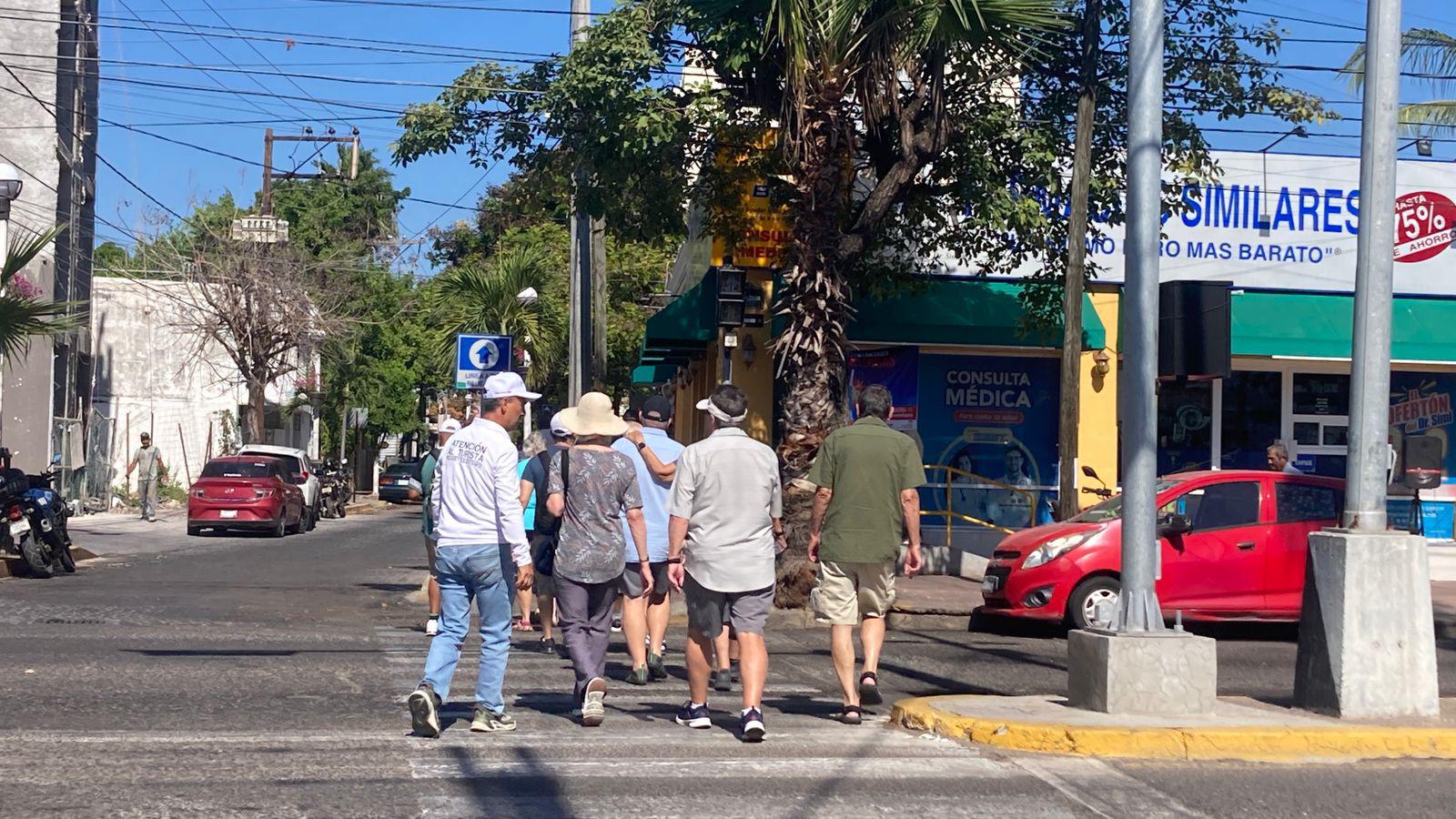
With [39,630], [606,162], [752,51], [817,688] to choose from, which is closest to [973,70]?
[752,51]

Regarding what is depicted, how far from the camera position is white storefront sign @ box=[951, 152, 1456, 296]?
21609 millimetres

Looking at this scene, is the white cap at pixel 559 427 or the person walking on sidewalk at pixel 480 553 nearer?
the person walking on sidewalk at pixel 480 553

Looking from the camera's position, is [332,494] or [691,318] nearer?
[691,318]

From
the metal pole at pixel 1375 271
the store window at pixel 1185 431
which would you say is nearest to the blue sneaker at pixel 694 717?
the metal pole at pixel 1375 271

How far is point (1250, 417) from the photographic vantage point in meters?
22.0

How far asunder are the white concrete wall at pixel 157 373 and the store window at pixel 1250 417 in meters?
28.5

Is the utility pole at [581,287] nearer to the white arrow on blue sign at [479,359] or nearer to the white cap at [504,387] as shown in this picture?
the white arrow on blue sign at [479,359]

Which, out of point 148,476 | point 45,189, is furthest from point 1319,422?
point 45,189

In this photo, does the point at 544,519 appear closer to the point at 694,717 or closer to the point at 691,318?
the point at 694,717

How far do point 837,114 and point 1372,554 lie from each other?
7.89m

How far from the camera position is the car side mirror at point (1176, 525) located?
44.3ft

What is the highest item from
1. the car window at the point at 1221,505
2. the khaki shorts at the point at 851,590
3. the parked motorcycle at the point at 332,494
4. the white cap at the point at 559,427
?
the white cap at the point at 559,427

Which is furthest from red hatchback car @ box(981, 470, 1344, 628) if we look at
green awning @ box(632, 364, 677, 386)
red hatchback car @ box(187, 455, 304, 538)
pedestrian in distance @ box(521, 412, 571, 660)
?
green awning @ box(632, 364, 677, 386)

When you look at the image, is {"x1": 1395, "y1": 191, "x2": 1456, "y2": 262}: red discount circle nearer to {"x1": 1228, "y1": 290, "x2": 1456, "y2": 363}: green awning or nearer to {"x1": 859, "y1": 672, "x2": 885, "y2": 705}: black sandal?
{"x1": 1228, "y1": 290, "x2": 1456, "y2": 363}: green awning
